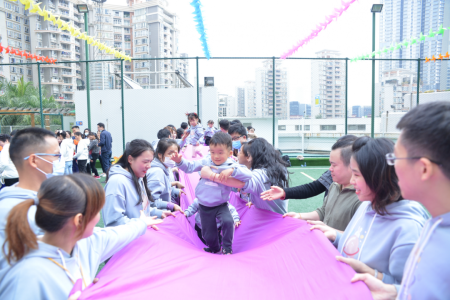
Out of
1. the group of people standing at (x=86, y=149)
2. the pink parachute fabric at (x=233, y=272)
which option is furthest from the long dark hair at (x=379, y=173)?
the group of people standing at (x=86, y=149)

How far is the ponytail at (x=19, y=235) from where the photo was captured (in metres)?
1.13

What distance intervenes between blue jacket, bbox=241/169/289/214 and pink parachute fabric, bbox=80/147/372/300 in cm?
48

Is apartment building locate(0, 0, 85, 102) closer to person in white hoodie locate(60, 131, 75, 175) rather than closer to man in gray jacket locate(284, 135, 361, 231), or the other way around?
person in white hoodie locate(60, 131, 75, 175)

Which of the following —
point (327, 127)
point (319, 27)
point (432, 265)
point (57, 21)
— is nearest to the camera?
point (432, 265)

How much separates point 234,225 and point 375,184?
1.77 meters

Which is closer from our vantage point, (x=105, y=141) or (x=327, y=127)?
(x=105, y=141)

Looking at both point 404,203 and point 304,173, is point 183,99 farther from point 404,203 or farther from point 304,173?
point 404,203

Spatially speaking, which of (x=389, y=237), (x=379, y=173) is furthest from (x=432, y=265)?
(x=379, y=173)

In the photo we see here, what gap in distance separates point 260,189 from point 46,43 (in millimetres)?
66706

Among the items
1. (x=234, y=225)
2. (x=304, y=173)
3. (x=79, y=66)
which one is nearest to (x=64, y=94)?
(x=79, y=66)

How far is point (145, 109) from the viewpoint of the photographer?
1177 centimetres

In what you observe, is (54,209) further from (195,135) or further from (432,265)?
(195,135)

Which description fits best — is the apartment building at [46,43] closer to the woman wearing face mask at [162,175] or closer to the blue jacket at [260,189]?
the woman wearing face mask at [162,175]

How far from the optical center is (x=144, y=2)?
7131cm
